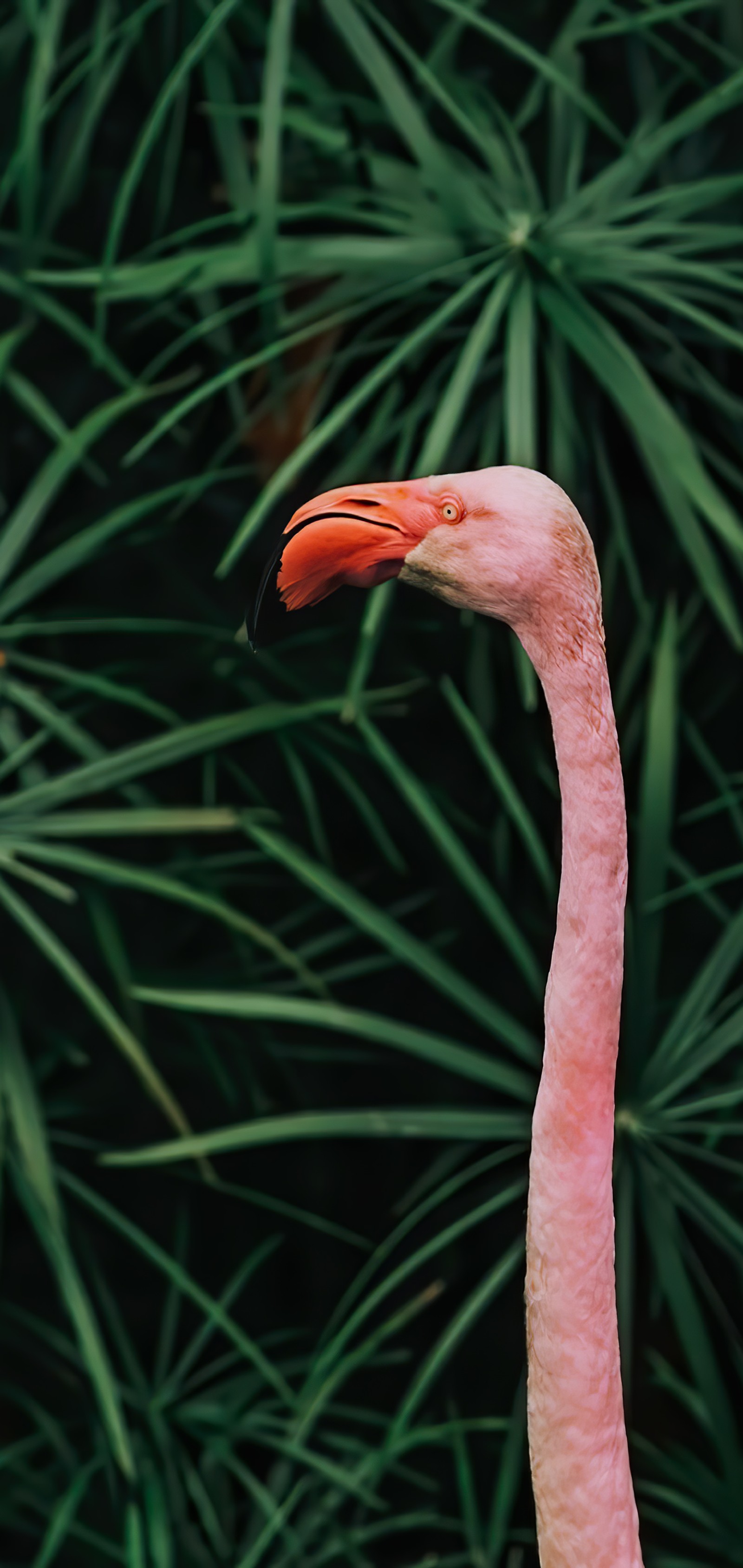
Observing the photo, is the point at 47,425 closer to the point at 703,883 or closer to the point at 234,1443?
the point at 703,883

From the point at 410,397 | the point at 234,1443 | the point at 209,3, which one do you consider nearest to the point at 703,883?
the point at 410,397

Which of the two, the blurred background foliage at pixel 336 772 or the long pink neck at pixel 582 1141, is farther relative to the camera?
the blurred background foliage at pixel 336 772

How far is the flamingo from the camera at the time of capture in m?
0.56

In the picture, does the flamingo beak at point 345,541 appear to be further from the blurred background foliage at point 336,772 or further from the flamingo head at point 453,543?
the blurred background foliage at point 336,772

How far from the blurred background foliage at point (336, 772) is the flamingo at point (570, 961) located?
1.47ft

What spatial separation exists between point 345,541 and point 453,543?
53 millimetres

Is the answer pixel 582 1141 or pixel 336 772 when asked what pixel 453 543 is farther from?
pixel 336 772

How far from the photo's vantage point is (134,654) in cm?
127

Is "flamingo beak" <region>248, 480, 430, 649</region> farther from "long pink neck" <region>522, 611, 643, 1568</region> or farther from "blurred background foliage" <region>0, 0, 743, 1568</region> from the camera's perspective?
"blurred background foliage" <region>0, 0, 743, 1568</region>

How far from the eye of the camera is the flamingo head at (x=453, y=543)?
56 cm

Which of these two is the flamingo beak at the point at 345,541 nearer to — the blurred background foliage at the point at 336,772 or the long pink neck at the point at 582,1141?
the long pink neck at the point at 582,1141

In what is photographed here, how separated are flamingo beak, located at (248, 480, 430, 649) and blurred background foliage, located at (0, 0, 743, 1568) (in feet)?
1.39

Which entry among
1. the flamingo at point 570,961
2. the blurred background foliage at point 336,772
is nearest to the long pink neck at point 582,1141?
the flamingo at point 570,961

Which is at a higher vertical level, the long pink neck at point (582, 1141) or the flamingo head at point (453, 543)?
the flamingo head at point (453, 543)
